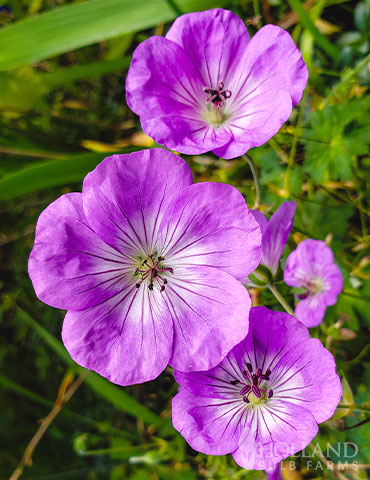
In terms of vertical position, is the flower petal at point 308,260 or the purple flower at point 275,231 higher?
the purple flower at point 275,231

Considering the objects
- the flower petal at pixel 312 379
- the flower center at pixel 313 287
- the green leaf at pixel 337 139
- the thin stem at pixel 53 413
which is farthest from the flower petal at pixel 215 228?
the thin stem at pixel 53 413

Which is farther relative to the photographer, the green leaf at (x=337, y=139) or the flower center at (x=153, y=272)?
the green leaf at (x=337, y=139)

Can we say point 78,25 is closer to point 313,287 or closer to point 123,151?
point 123,151

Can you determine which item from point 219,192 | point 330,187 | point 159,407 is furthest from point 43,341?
point 219,192

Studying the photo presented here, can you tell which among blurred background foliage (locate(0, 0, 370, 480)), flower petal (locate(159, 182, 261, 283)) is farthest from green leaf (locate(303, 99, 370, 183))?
flower petal (locate(159, 182, 261, 283))

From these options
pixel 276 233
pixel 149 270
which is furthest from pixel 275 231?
pixel 149 270

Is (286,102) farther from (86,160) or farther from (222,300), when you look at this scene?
(86,160)

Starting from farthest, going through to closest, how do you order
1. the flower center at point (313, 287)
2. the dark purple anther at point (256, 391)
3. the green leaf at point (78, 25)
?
the green leaf at point (78, 25) < the flower center at point (313, 287) < the dark purple anther at point (256, 391)

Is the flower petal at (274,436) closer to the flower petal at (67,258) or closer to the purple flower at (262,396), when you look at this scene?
the purple flower at (262,396)
